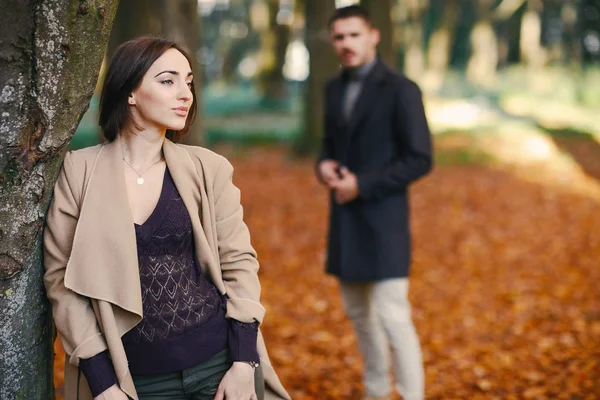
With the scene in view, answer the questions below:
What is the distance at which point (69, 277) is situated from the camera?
239 centimetres

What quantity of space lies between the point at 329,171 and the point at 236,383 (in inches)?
89.5

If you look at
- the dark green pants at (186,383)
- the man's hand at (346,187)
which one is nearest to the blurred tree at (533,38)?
the man's hand at (346,187)

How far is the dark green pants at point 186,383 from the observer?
8.29 ft

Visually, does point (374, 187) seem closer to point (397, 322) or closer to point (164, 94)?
point (397, 322)

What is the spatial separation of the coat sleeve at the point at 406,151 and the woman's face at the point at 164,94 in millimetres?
2010

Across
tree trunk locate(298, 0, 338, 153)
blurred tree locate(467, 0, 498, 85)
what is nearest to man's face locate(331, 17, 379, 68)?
tree trunk locate(298, 0, 338, 153)

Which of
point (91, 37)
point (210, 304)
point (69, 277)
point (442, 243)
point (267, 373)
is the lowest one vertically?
point (442, 243)

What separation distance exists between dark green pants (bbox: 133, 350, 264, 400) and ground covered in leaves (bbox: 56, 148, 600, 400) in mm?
2875

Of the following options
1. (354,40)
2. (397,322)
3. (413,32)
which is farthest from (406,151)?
(413,32)

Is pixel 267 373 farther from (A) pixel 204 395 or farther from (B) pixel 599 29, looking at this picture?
(B) pixel 599 29

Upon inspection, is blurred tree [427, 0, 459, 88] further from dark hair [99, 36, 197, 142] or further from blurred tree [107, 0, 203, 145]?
dark hair [99, 36, 197, 142]

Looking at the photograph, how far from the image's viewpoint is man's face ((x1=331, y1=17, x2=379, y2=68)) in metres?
4.46

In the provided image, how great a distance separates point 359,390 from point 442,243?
5194mm

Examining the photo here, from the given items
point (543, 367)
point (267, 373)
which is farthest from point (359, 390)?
point (267, 373)
